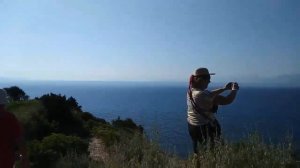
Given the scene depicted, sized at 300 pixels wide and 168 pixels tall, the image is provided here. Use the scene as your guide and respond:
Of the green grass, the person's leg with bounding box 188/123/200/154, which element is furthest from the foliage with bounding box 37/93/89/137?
the green grass

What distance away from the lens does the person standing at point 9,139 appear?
16.0 feet

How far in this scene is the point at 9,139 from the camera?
4.91m

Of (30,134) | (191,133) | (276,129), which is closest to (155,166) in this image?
(191,133)

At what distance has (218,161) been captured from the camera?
512 centimetres

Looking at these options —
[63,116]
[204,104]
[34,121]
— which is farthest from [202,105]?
[63,116]

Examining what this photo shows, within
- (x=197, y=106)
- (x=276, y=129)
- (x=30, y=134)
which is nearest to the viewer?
(x=197, y=106)

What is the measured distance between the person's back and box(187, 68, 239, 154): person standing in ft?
7.45

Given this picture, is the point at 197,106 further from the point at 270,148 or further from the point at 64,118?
the point at 64,118

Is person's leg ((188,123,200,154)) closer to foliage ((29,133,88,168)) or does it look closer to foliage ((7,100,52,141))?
foliage ((29,133,88,168))

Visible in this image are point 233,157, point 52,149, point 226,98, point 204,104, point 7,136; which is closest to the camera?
point 7,136

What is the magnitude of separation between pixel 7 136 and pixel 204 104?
2532mm

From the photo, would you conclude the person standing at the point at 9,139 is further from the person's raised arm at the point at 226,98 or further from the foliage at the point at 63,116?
the foliage at the point at 63,116

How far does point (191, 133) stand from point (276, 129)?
2145 mm

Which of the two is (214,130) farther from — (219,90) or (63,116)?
(63,116)
